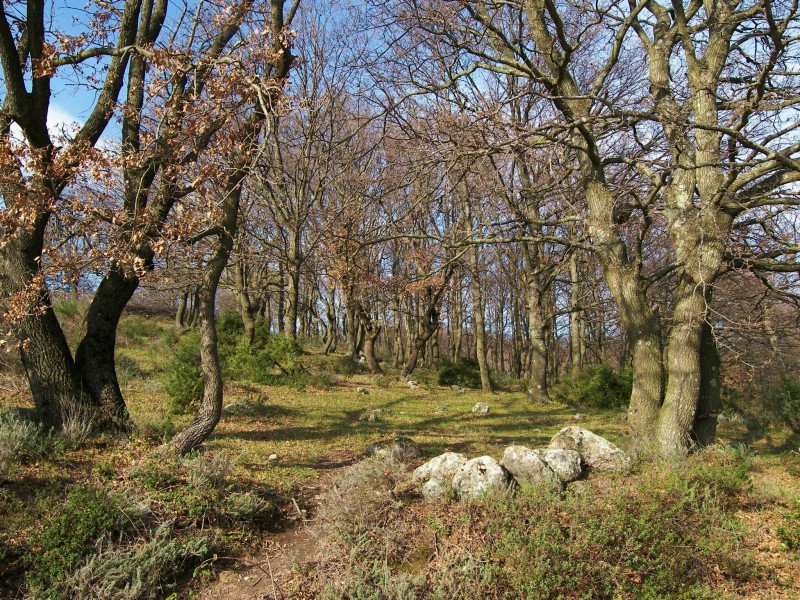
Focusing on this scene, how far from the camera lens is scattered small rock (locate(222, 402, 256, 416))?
9.57m

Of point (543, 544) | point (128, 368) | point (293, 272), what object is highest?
point (293, 272)

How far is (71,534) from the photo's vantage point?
13.6 feet

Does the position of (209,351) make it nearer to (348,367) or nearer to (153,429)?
(153,429)

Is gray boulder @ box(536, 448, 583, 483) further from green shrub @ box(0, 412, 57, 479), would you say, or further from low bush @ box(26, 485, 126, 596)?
green shrub @ box(0, 412, 57, 479)

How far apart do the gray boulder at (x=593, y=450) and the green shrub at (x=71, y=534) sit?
4.96 metres

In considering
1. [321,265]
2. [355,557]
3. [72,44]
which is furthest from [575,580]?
[321,265]

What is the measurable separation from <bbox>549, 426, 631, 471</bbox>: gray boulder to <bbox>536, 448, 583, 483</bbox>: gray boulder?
265 millimetres

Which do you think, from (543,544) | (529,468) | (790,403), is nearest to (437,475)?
(529,468)

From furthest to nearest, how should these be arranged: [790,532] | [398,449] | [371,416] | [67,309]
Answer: [67,309]
[371,416]
[398,449]
[790,532]

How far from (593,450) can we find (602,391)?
10.2 m

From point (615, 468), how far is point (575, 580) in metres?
2.47

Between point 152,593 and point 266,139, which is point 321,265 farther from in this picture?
point 152,593

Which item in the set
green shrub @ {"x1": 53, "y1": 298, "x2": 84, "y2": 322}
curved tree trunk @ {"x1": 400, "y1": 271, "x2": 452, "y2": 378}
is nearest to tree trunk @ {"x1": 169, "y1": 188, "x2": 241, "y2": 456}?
green shrub @ {"x1": 53, "y1": 298, "x2": 84, "y2": 322}

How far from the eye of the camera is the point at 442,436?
9203mm
